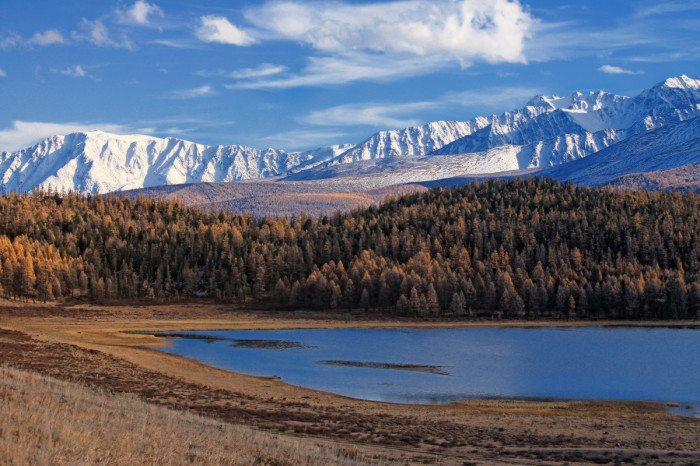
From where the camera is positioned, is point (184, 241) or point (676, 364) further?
point (184, 241)

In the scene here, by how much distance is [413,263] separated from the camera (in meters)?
158

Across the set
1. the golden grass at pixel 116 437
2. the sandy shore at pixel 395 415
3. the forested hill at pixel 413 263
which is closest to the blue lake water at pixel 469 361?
the sandy shore at pixel 395 415

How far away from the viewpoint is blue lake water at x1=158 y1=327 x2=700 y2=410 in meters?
54.6

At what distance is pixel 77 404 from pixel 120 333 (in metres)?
71.1

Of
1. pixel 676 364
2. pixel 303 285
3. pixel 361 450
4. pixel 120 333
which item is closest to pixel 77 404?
pixel 361 450

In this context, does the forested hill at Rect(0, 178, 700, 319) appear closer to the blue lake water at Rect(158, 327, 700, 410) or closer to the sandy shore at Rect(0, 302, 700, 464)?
the blue lake water at Rect(158, 327, 700, 410)

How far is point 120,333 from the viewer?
3743 inches

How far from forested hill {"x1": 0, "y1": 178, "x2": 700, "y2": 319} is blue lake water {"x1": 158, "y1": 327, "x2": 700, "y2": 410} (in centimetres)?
2552

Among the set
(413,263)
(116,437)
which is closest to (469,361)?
(116,437)

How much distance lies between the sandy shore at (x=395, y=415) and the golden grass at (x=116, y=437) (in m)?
5.68

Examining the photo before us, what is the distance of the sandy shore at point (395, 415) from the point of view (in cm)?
3178

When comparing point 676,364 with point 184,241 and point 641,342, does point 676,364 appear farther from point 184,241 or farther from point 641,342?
point 184,241

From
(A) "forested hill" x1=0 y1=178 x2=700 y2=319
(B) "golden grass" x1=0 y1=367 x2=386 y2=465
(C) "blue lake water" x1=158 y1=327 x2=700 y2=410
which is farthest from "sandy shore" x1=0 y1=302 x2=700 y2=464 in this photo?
(A) "forested hill" x1=0 y1=178 x2=700 y2=319

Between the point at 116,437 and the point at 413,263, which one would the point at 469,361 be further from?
the point at 413,263
